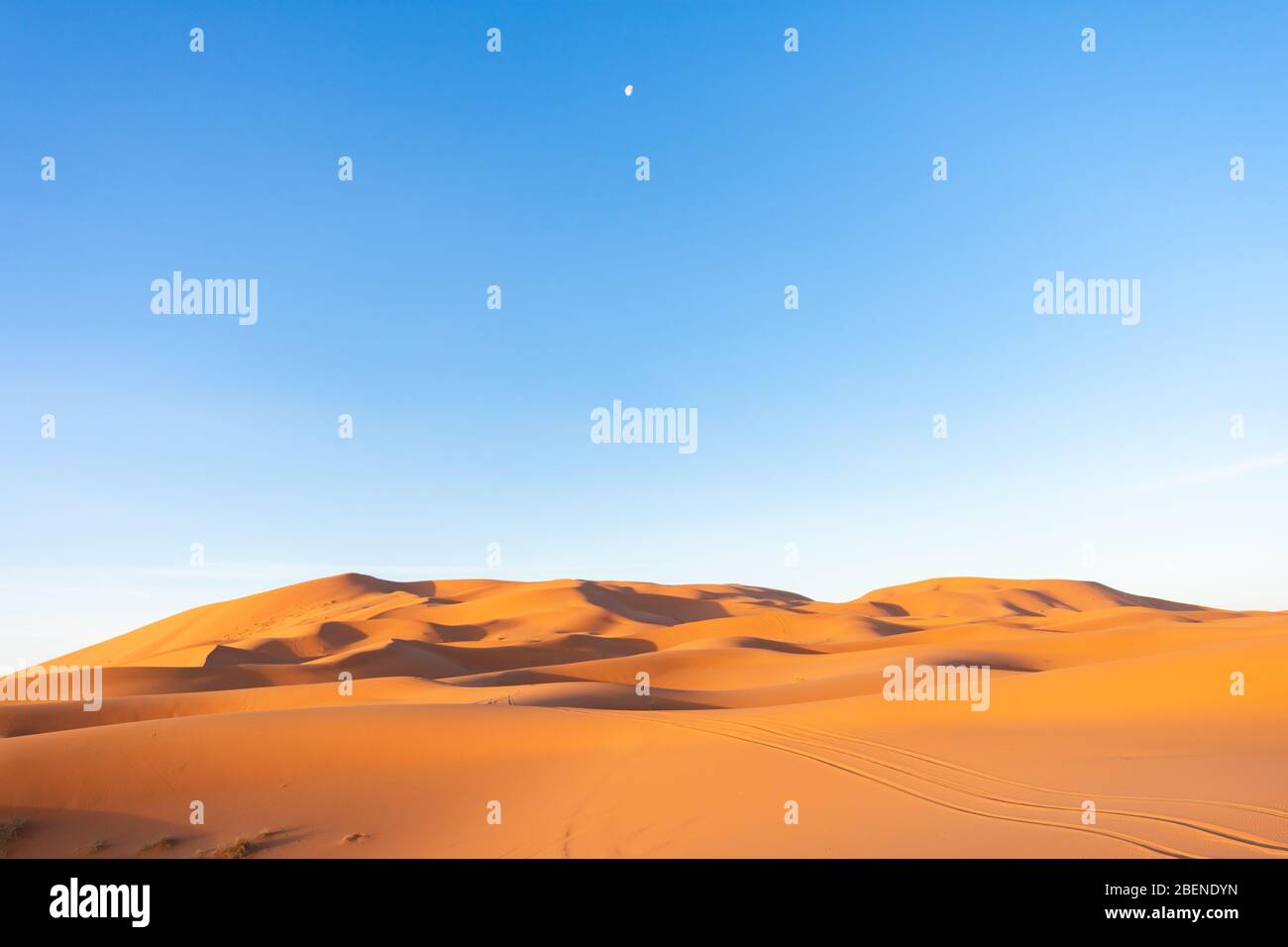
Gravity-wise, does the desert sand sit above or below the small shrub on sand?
above

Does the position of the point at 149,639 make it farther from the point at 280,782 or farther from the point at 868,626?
the point at 280,782

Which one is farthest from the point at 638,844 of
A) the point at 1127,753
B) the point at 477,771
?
the point at 1127,753

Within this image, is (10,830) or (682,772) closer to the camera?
(682,772)

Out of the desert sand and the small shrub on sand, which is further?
the small shrub on sand

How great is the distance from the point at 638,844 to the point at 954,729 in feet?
22.7

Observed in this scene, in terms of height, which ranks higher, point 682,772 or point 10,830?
point 682,772

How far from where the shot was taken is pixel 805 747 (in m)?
11.5

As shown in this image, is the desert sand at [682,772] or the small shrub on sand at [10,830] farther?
the small shrub on sand at [10,830]

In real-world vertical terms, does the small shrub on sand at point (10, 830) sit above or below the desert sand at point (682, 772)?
below
